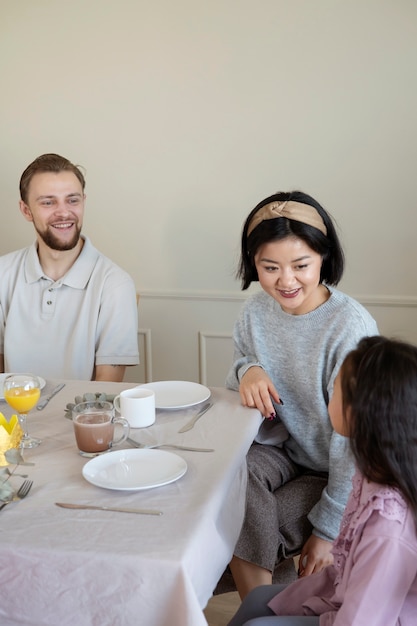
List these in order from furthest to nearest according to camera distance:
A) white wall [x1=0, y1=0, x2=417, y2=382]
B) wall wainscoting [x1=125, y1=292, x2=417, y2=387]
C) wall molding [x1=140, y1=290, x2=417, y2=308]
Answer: wall wainscoting [x1=125, y1=292, x2=417, y2=387]
wall molding [x1=140, y1=290, x2=417, y2=308]
white wall [x1=0, y1=0, x2=417, y2=382]

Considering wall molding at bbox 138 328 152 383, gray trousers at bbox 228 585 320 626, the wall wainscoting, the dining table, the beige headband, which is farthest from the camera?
wall molding at bbox 138 328 152 383

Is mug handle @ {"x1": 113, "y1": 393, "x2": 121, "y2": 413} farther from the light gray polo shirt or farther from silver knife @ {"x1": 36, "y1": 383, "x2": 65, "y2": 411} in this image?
the light gray polo shirt

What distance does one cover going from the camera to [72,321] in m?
2.30

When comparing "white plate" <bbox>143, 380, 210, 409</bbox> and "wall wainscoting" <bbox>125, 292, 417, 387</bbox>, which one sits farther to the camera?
"wall wainscoting" <bbox>125, 292, 417, 387</bbox>

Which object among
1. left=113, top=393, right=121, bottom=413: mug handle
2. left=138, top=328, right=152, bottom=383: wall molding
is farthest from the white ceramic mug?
left=138, top=328, right=152, bottom=383: wall molding

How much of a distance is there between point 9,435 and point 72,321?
92 centimetres

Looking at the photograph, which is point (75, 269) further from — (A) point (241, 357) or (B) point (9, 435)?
(B) point (9, 435)

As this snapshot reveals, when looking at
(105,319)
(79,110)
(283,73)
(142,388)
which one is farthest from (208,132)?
(142,388)

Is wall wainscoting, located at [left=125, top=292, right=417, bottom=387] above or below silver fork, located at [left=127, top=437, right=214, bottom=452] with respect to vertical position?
below

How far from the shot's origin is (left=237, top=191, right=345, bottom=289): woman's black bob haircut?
1695 millimetres

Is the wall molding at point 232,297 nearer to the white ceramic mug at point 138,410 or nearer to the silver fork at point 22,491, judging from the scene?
the white ceramic mug at point 138,410

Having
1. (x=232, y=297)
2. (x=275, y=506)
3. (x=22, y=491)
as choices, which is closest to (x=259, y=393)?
(x=275, y=506)

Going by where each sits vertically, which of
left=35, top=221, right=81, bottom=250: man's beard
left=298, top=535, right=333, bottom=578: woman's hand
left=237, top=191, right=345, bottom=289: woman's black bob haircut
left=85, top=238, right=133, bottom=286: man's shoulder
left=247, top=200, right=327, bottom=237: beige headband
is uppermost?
left=247, top=200, right=327, bottom=237: beige headband

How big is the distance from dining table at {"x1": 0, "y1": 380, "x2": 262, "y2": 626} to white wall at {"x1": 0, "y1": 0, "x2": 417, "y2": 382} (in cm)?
160
